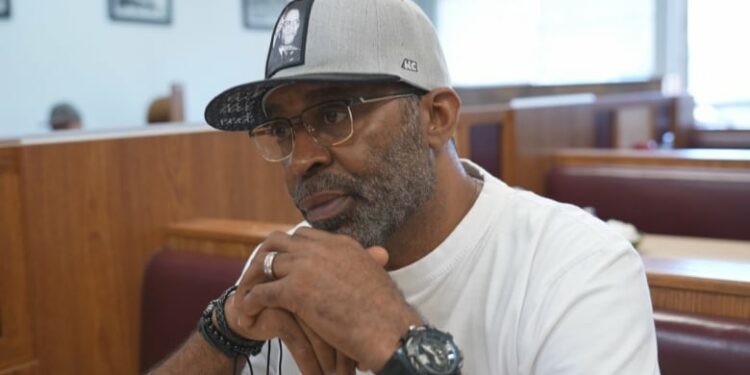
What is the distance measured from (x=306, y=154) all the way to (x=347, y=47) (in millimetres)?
155

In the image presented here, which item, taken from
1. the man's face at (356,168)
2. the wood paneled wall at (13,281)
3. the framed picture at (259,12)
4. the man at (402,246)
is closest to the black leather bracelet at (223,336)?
the man at (402,246)

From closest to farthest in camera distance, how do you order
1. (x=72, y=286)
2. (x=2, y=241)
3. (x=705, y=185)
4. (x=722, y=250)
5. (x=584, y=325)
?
(x=584, y=325) → (x=2, y=241) → (x=72, y=286) → (x=722, y=250) → (x=705, y=185)

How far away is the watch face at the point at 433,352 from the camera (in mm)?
887

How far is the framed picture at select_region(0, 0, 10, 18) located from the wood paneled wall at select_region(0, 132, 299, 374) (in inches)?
139

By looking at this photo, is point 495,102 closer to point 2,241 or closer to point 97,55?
point 97,55

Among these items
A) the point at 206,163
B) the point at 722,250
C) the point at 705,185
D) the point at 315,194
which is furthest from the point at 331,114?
the point at 705,185

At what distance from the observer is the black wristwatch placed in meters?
0.89

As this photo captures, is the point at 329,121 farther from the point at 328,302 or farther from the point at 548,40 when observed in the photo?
the point at 548,40

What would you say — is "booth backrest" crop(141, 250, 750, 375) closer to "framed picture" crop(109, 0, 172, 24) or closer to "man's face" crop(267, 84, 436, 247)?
"man's face" crop(267, 84, 436, 247)

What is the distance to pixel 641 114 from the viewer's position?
4.52m

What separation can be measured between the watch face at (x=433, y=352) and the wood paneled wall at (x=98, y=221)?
3.60ft

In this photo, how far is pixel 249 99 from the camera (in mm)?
1147

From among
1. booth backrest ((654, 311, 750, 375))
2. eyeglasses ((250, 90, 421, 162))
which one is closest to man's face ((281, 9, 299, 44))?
eyeglasses ((250, 90, 421, 162))

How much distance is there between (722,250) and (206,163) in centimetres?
153
